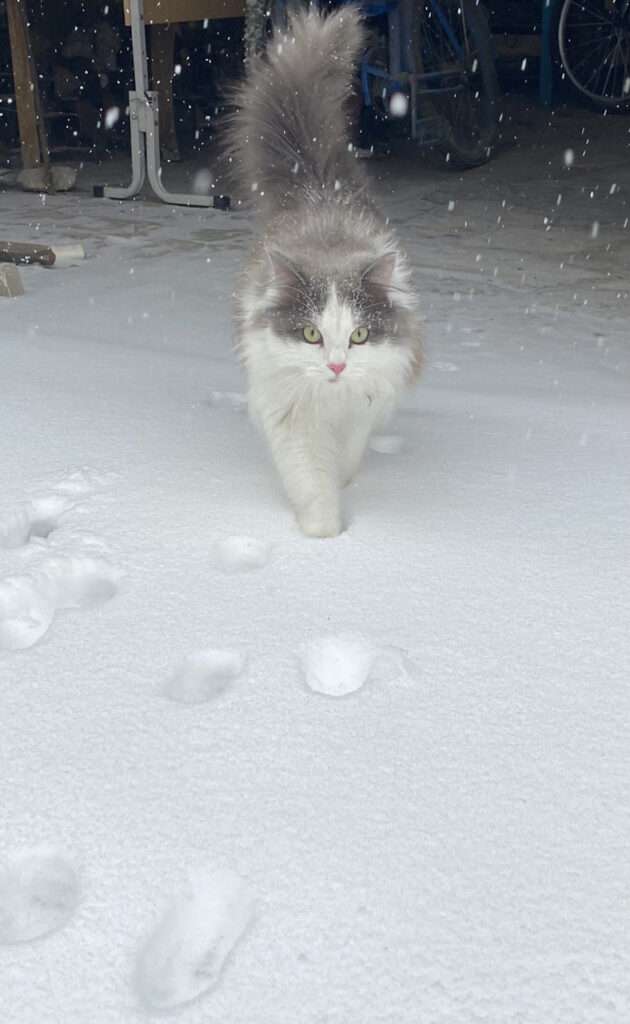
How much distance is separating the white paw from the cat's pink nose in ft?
3.64

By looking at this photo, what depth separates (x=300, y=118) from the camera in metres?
2.90

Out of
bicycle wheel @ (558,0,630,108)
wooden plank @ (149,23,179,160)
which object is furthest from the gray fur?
bicycle wheel @ (558,0,630,108)

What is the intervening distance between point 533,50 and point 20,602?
917 centimetres

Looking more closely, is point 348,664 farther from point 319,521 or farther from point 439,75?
point 439,75

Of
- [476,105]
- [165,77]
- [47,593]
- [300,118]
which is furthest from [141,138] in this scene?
[47,593]

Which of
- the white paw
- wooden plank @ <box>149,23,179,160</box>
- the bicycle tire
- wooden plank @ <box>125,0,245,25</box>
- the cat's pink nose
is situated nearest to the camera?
the white paw

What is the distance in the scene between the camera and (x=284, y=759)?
150 cm

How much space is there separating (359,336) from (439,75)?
5.55 metres

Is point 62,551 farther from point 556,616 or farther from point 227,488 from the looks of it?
point 556,616

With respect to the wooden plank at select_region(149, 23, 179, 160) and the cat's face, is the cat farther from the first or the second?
the wooden plank at select_region(149, 23, 179, 160)

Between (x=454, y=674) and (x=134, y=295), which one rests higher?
(x=454, y=674)

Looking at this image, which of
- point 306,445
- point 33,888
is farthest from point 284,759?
point 306,445

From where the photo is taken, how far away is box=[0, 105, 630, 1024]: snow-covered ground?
117 cm

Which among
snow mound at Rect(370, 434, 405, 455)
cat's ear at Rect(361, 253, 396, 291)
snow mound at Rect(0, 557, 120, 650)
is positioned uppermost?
cat's ear at Rect(361, 253, 396, 291)
